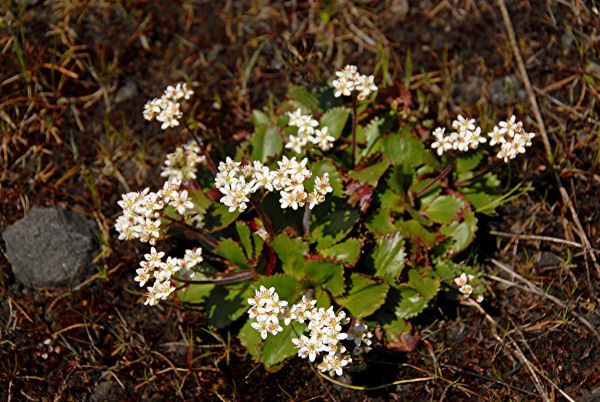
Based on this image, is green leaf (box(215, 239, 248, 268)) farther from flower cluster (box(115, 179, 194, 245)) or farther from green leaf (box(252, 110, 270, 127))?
green leaf (box(252, 110, 270, 127))

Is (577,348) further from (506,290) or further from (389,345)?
(389,345)

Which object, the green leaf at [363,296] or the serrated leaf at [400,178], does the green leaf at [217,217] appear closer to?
the green leaf at [363,296]

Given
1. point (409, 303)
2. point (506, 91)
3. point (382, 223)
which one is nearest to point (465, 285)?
point (409, 303)

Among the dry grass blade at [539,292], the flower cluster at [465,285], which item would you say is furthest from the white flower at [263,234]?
the dry grass blade at [539,292]

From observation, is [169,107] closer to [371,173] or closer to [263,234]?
[263,234]

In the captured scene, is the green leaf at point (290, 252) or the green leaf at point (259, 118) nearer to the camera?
the green leaf at point (290, 252)

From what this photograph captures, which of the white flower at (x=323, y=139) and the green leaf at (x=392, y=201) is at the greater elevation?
the white flower at (x=323, y=139)

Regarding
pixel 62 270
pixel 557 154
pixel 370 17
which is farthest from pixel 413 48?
pixel 62 270

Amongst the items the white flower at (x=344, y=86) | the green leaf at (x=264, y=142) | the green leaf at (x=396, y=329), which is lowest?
the green leaf at (x=396, y=329)
